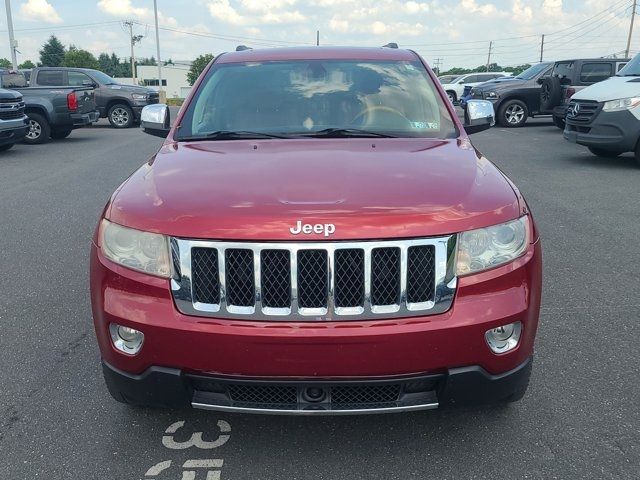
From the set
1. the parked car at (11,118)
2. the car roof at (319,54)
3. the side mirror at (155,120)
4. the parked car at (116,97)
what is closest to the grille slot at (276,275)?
the car roof at (319,54)

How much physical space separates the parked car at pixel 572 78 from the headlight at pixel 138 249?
1492 centimetres

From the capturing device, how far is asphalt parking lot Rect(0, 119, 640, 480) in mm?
2551

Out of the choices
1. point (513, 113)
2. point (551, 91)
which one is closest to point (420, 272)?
point (551, 91)

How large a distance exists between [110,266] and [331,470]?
3.96ft

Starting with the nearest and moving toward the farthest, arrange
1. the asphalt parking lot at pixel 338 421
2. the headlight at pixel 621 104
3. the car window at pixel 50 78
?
the asphalt parking lot at pixel 338 421
the headlight at pixel 621 104
the car window at pixel 50 78

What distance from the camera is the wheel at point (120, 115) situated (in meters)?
18.6

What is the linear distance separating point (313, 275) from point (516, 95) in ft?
53.3

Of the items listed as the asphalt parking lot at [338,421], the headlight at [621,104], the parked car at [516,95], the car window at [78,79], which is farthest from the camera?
the car window at [78,79]

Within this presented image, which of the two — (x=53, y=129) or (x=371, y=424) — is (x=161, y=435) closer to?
(x=371, y=424)

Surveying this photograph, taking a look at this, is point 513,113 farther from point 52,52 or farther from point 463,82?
point 52,52

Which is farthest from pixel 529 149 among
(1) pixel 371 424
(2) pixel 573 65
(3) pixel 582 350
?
(1) pixel 371 424

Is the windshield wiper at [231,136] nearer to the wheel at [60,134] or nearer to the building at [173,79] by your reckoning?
the wheel at [60,134]

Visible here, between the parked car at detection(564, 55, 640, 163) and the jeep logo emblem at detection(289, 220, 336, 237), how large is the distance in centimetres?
878

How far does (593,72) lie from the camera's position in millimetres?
15719
